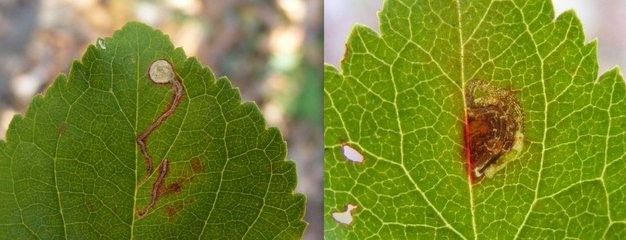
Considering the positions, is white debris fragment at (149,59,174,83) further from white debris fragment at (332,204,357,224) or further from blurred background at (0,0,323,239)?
blurred background at (0,0,323,239)

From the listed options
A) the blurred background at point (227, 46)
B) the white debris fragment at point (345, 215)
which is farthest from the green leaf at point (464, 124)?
the blurred background at point (227, 46)

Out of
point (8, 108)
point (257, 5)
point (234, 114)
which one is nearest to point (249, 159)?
point (234, 114)

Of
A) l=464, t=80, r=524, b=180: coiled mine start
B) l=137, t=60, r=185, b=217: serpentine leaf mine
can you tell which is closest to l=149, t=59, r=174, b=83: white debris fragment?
l=137, t=60, r=185, b=217: serpentine leaf mine

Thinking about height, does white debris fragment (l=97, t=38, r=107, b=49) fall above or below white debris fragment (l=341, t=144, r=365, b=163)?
above

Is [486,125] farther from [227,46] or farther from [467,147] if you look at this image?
[227,46]

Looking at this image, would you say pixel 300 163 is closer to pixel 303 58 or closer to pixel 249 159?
pixel 303 58
